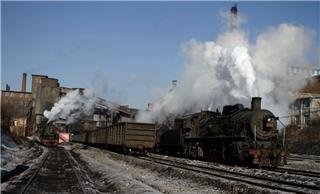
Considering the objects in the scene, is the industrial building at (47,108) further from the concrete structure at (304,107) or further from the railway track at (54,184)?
the railway track at (54,184)

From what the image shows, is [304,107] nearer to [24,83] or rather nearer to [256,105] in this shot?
[256,105]

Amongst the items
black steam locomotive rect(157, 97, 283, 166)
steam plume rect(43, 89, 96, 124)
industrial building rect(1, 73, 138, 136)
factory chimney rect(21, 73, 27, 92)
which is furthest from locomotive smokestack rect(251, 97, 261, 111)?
factory chimney rect(21, 73, 27, 92)

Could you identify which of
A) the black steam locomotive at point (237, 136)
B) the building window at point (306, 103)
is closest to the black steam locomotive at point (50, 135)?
the black steam locomotive at point (237, 136)

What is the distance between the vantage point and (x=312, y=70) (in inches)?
3125

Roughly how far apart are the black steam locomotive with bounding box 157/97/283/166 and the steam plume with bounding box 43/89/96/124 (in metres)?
28.1

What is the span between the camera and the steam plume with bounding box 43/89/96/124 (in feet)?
176

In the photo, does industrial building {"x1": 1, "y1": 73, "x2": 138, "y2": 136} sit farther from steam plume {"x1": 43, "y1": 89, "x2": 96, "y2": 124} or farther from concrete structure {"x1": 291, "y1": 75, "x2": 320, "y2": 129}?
concrete structure {"x1": 291, "y1": 75, "x2": 320, "y2": 129}

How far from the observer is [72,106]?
54531 mm

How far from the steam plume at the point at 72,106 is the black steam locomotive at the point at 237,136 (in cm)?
2813

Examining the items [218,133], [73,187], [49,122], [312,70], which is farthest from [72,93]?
[312,70]

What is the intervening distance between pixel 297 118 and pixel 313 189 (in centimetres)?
4816

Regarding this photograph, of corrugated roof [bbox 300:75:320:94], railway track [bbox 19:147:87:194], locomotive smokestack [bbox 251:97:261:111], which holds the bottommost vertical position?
railway track [bbox 19:147:87:194]

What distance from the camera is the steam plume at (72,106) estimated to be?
53.5 m

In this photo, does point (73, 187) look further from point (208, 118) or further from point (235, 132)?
point (208, 118)
